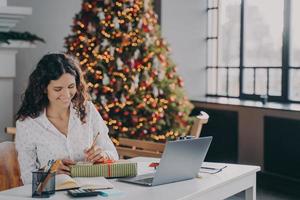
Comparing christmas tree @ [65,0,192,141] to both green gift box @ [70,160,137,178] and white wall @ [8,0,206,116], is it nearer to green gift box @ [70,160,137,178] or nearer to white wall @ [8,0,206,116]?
white wall @ [8,0,206,116]

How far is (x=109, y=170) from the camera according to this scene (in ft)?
7.89

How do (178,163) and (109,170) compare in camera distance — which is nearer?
(178,163)

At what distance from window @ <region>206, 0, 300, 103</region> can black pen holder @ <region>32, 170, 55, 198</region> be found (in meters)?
4.31

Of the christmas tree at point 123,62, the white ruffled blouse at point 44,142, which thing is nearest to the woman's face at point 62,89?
the white ruffled blouse at point 44,142

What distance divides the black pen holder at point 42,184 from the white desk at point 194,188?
0.03m

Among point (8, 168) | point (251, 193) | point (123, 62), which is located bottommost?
point (251, 193)

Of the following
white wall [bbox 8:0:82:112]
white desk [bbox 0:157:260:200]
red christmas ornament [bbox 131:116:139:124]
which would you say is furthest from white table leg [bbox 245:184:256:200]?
white wall [bbox 8:0:82:112]

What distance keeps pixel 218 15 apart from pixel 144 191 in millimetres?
5079

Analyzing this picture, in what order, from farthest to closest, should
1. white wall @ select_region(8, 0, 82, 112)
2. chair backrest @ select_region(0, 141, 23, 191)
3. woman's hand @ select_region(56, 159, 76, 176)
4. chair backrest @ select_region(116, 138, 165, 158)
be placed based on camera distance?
white wall @ select_region(8, 0, 82, 112) → chair backrest @ select_region(116, 138, 165, 158) → chair backrest @ select_region(0, 141, 23, 191) → woman's hand @ select_region(56, 159, 76, 176)

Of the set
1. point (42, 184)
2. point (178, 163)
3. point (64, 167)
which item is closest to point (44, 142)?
point (64, 167)

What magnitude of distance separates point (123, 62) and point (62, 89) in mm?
2555

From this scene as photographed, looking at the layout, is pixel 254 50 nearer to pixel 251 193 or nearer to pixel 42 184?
pixel 251 193

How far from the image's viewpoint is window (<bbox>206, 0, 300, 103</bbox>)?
236 inches

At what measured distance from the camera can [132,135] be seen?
5.08m
